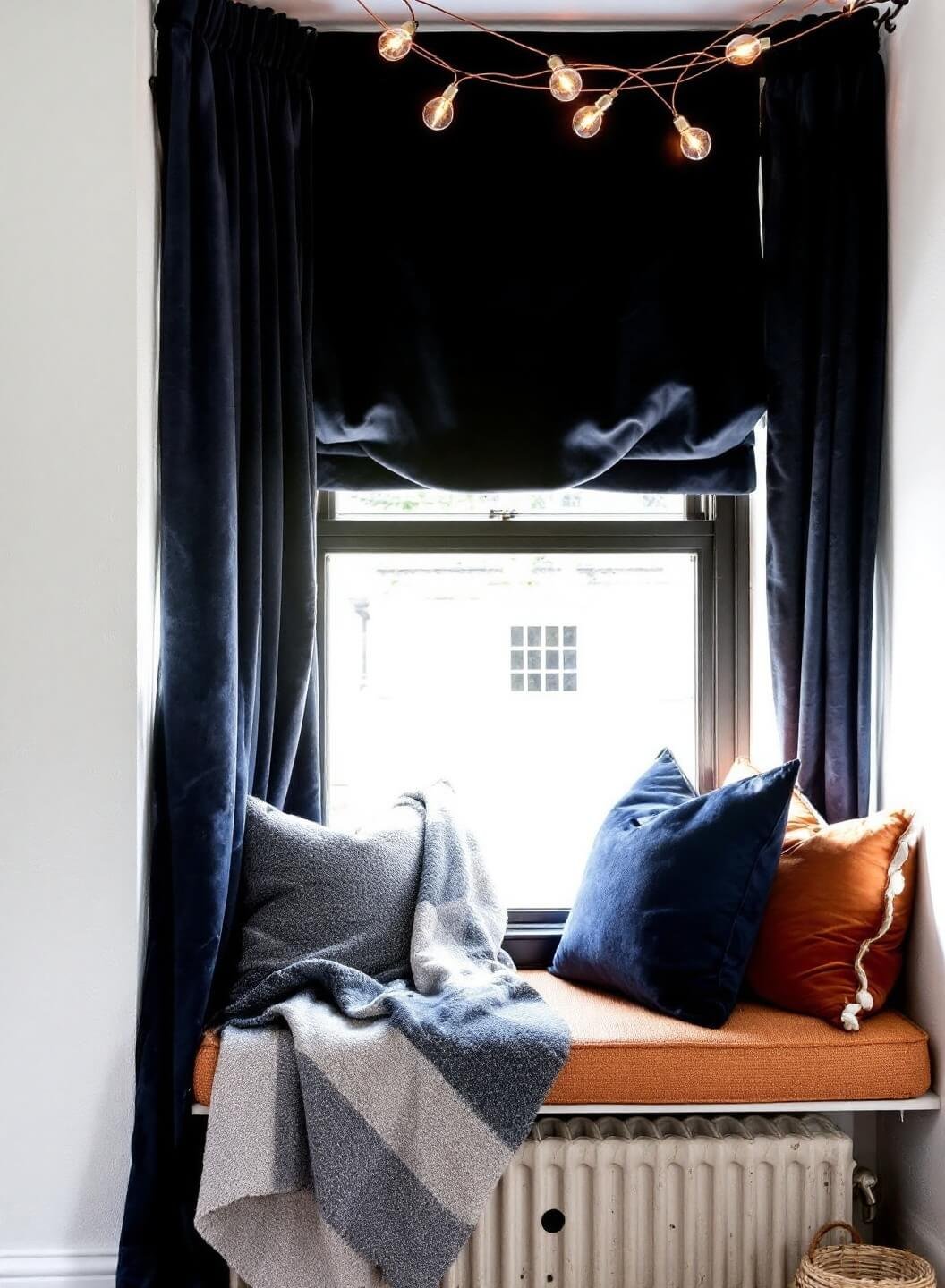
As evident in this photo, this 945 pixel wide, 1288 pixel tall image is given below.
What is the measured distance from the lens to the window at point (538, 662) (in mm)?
2520

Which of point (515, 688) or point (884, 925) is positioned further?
point (515, 688)

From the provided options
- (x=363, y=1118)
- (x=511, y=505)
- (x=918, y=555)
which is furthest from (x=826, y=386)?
(x=363, y=1118)

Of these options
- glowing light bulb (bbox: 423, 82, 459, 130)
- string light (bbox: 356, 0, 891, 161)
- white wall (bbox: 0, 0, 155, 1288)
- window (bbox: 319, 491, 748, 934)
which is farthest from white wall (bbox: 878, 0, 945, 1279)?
white wall (bbox: 0, 0, 155, 1288)

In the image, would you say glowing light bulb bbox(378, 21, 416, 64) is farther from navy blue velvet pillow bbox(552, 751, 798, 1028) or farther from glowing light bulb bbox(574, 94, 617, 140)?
navy blue velvet pillow bbox(552, 751, 798, 1028)

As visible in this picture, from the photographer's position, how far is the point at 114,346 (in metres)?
1.97

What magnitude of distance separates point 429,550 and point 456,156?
33.8 inches

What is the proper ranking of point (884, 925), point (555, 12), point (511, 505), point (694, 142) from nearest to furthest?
1. point (694, 142)
2. point (884, 925)
3. point (555, 12)
4. point (511, 505)

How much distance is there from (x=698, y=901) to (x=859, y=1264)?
0.67 metres

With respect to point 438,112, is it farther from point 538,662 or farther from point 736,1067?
point 736,1067

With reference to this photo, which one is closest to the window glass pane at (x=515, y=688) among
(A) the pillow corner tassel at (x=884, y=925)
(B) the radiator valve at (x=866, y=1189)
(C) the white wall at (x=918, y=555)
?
(C) the white wall at (x=918, y=555)

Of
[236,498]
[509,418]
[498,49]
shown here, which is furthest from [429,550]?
[498,49]

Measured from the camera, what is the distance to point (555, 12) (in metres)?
2.28

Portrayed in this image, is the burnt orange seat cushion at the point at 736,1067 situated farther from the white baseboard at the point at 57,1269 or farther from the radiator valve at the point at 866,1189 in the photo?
the white baseboard at the point at 57,1269

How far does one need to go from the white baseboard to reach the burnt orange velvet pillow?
1.33 metres
